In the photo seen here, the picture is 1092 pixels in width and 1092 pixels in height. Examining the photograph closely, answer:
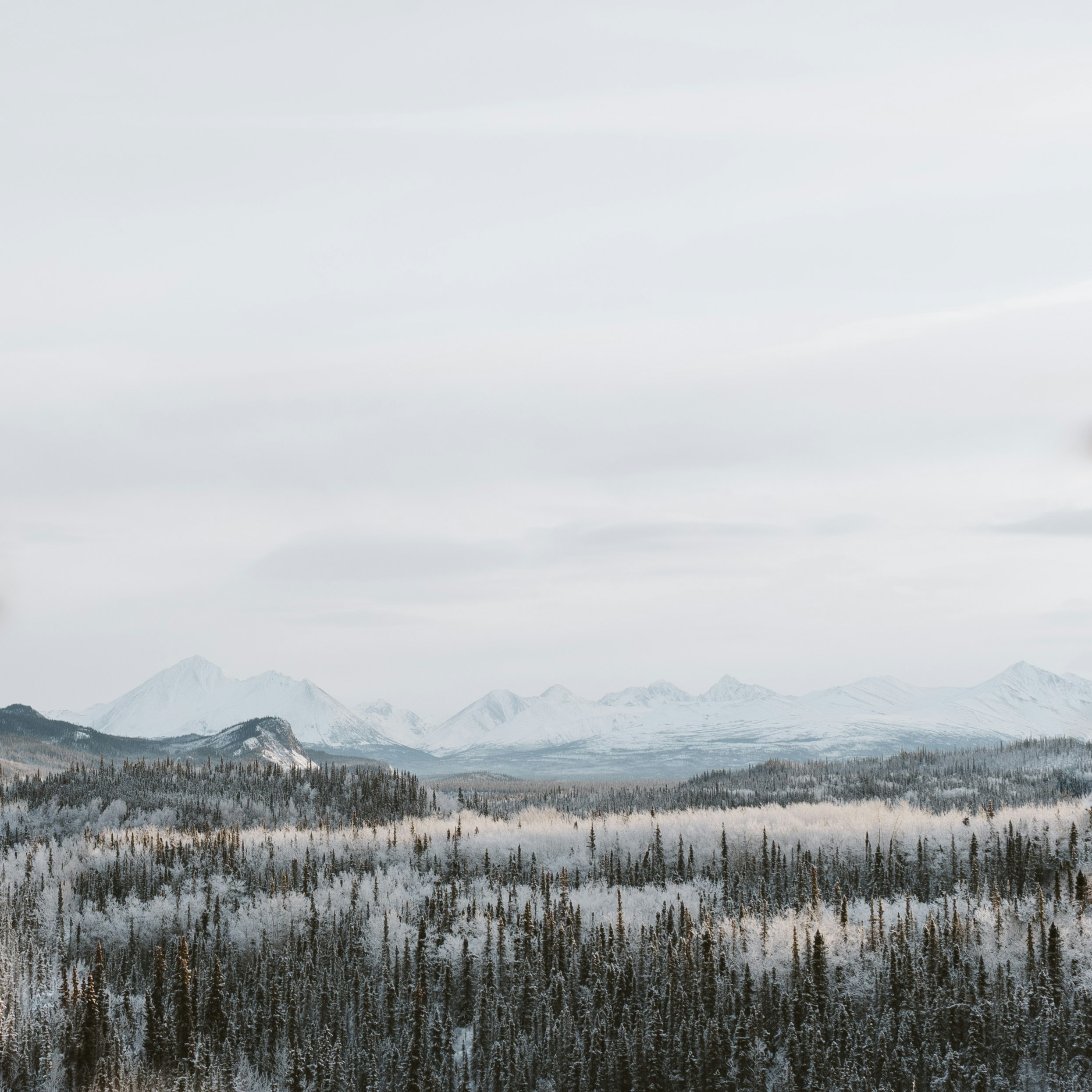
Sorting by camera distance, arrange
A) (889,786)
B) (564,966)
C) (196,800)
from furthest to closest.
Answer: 1. (889,786)
2. (196,800)
3. (564,966)

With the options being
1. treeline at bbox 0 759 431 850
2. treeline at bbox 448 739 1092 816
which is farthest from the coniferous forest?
treeline at bbox 448 739 1092 816

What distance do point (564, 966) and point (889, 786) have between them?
99.2m

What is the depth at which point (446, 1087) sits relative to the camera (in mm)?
23938

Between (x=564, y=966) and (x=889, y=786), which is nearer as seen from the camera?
(x=564, y=966)

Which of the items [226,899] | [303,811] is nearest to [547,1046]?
[226,899]

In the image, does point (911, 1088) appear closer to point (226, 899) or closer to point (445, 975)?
point (445, 975)

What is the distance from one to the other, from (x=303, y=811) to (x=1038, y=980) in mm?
76014

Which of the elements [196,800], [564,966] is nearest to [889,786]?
[196,800]

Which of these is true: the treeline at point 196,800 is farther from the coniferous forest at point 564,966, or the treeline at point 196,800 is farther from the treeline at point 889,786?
the coniferous forest at point 564,966

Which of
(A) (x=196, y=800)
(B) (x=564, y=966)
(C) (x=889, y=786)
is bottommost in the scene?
(C) (x=889, y=786)

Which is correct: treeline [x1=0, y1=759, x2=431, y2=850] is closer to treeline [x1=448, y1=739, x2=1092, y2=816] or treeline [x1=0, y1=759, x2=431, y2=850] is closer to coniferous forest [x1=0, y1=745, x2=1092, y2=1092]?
treeline [x1=448, y1=739, x2=1092, y2=816]

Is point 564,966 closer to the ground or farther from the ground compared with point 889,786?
farther from the ground

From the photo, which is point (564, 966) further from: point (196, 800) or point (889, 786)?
point (889, 786)

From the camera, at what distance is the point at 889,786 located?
392ft
